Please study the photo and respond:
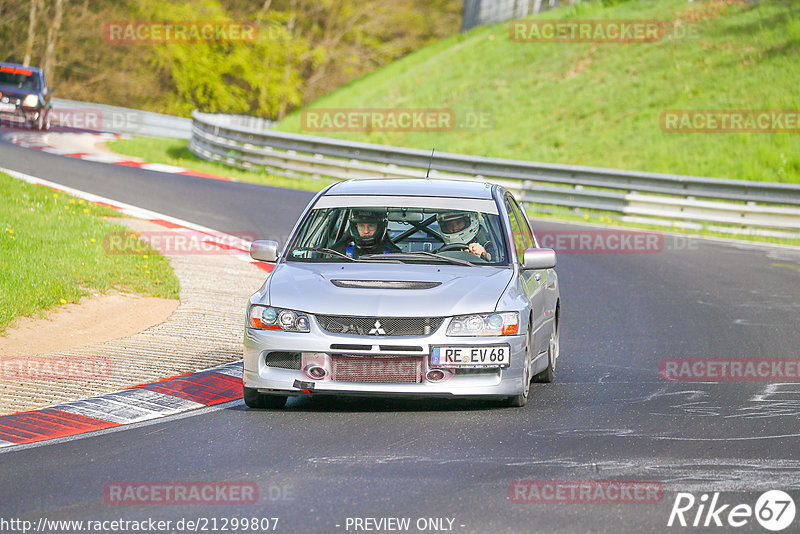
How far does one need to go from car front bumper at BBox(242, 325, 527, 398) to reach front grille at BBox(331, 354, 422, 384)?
0.05 feet

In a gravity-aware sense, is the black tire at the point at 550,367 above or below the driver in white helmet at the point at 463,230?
below

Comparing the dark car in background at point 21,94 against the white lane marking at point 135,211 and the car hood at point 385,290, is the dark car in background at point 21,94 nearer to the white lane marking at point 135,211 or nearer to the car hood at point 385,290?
the white lane marking at point 135,211

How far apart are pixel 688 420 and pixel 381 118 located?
30.2 meters

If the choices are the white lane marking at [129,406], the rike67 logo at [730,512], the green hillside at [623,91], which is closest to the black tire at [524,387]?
the white lane marking at [129,406]

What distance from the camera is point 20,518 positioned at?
5.56 metres

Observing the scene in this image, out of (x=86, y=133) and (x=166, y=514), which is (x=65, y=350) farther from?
(x=86, y=133)

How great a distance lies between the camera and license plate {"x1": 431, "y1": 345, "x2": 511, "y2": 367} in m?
7.80

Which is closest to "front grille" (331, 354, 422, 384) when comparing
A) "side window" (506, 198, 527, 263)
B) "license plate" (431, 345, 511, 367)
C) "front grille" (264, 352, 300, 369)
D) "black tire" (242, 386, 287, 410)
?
"license plate" (431, 345, 511, 367)

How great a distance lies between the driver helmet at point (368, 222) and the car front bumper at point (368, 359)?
135 centimetres

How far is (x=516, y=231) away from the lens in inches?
375

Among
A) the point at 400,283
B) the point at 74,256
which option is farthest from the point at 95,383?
the point at 74,256

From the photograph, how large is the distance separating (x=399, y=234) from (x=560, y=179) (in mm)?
16708

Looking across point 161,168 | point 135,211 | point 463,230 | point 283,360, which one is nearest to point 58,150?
point 161,168

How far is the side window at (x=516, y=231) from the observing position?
9.27 m
